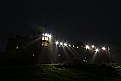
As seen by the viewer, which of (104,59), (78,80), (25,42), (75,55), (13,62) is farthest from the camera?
(104,59)

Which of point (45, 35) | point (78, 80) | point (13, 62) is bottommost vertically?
point (78, 80)

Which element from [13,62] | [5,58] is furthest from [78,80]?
[5,58]

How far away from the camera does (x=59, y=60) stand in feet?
158

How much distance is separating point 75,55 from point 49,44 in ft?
39.7

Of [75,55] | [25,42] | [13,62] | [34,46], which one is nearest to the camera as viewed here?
[13,62]

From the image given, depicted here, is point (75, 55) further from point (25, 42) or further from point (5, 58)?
point (5, 58)

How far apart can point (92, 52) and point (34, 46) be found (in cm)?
2086

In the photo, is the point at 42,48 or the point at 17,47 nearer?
the point at 42,48

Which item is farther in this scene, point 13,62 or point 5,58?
point 5,58

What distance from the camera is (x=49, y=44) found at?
44125mm

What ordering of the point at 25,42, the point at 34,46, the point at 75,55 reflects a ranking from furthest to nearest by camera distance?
the point at 75,55
the point at 25,42
the point at 34,46

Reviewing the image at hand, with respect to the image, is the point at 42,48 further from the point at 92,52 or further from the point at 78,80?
the point at 78,80

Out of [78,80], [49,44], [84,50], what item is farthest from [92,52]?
[78,80]

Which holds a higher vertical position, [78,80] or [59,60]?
[59,60]
